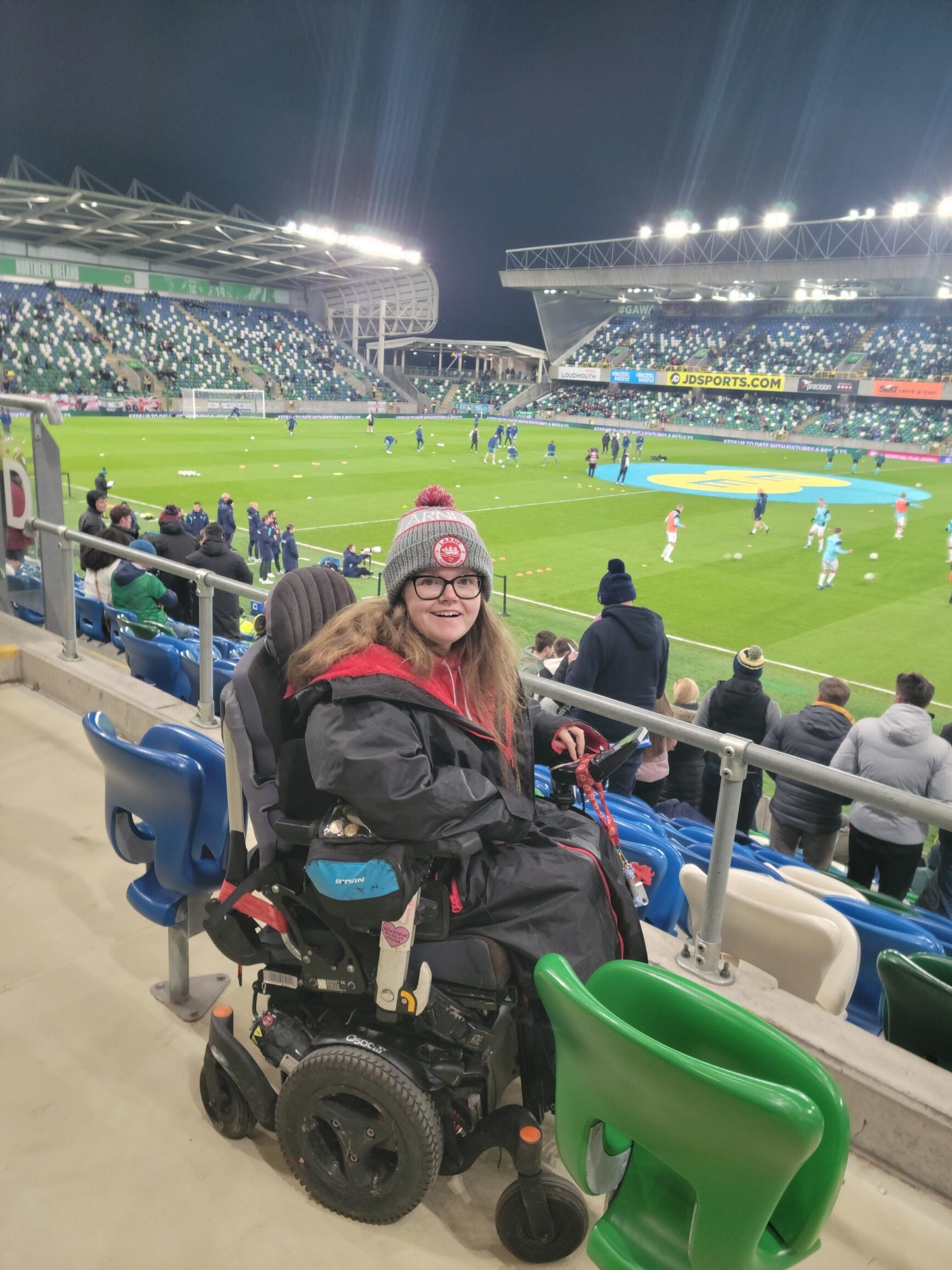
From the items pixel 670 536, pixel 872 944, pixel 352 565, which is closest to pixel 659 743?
pixel 872 944

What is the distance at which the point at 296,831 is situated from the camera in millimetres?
1883

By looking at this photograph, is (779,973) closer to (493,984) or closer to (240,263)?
(493,984)

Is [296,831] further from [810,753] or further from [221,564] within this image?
[221,564]

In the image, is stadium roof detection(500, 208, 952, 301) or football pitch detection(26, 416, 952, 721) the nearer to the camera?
football pitch detection(26, 416, 952, 721)

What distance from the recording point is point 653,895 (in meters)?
3.00

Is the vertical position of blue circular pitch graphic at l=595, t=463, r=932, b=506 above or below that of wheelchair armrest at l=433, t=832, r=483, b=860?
below

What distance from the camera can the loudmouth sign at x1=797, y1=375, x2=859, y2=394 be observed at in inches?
2132

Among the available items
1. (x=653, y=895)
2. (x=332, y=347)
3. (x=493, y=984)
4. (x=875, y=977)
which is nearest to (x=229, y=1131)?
(x=493, y=984)

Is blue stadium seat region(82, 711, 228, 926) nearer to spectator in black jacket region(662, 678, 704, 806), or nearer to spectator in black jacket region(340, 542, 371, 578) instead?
spectator in black jacket region(662, 678, 704, 806)

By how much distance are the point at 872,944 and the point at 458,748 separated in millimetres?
1862

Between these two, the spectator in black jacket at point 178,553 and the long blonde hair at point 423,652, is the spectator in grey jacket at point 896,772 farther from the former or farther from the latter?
the spectator in black jacket at point 178,553

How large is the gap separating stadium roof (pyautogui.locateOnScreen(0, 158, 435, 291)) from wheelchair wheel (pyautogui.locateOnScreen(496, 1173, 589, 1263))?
48.9m

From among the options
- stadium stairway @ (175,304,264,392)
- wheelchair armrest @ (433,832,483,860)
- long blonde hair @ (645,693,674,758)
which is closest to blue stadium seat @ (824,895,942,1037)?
wheelchair armrest @ (433,832,483,860)

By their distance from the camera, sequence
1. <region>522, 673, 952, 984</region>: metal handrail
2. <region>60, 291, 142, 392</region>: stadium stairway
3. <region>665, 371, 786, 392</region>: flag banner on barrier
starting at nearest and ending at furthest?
<region>522, 673, 952, 984</region>: metal handrail, <region>60, 291, 142, 392</region>: stadium stairway, <region>665, 371, 786, 392</region>: flag banner on barrier
